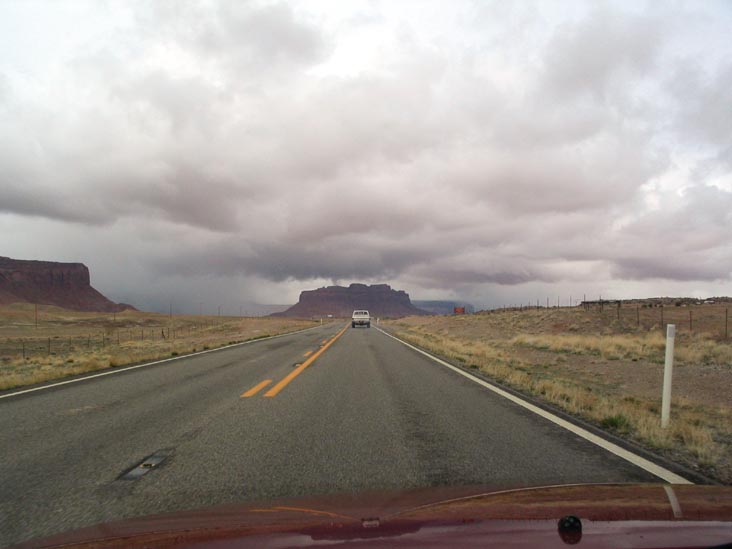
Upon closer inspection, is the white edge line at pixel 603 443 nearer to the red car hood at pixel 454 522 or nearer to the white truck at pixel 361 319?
the red car hood at pixel 454 522

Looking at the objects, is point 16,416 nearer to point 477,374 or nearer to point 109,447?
point 109,447

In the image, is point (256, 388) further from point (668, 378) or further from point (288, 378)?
point (668, 378)

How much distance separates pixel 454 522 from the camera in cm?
289

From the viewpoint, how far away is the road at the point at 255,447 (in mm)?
4227

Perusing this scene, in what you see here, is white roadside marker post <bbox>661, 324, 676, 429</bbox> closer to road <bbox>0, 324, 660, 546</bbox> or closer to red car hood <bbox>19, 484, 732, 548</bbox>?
road <bbox>0, 324, 660, 546</bbox>

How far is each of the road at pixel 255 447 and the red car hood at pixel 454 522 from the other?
74 centimetres

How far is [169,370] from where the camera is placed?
14062 millimetres

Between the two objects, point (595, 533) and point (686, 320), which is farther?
point (686, 320)

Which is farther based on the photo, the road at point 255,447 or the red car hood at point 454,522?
the road at point 255,447

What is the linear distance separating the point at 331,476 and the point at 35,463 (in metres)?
3.20

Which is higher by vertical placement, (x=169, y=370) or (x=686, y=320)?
(x=686, y=320)

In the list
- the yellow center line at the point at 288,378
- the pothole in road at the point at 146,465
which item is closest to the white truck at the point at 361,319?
the yellow center line at the point at 288,378

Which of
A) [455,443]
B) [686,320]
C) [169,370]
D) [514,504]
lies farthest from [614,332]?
[514,504]

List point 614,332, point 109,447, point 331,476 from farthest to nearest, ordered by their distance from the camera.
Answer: point 614,332, point 109,447, point 331,476
